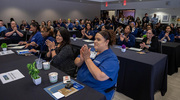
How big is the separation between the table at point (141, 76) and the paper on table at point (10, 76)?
1692 millimetres

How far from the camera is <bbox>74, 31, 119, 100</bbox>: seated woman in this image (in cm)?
119

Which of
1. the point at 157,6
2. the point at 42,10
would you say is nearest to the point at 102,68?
the point at 42,10

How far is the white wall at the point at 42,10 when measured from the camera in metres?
8.33

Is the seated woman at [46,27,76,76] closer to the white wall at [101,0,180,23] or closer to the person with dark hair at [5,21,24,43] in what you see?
the person with dark hair at [5,21,24,43]

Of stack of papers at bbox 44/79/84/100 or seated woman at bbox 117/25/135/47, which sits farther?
seated woman at bbox 117/25/135/47

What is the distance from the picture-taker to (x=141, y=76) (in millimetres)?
2061

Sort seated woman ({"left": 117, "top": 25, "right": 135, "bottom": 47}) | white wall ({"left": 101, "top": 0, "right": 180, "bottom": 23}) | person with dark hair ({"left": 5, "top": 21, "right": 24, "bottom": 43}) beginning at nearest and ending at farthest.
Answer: seated woman ({"left": 117, "top": 25, "right": 135, "bottom": 47})
person with dark hair ({"left": 5, "top": 21, "right": 24, "bottom": 43})
white wall ({"left": 101, "top": 0, "right": 180, "bottom": 23})

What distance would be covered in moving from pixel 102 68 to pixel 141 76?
1.17m

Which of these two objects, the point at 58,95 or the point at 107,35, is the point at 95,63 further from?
the point at 58,95

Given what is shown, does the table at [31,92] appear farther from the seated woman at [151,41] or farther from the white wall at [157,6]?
the white wall at [157,6]

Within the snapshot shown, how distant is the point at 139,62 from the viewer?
203 cm

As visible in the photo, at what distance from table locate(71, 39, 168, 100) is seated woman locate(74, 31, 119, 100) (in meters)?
0.86

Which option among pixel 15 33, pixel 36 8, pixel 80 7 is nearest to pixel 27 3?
pixel 36 8

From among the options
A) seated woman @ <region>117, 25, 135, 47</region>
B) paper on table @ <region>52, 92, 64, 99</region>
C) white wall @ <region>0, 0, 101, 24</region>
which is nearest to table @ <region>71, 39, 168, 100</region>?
seated woman @ <region>117, 25, 135, 47</region>
